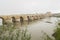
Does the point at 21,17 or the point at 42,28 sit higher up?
the point at 21,17

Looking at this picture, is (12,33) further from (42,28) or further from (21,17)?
(42,28)

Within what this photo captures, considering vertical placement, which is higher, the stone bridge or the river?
the stone bridge

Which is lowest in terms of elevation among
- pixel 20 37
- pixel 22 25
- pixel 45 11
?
pixel 20 37

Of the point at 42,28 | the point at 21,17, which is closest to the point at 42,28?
the point at 42,28

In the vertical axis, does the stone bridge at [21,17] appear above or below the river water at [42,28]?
above

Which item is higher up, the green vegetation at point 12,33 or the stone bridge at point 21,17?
the stone bridge at point 21,17

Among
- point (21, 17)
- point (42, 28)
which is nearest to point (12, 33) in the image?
point (21, 17)

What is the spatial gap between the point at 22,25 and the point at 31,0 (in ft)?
1.19

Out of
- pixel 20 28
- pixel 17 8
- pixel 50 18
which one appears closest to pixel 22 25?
pixel 20 28

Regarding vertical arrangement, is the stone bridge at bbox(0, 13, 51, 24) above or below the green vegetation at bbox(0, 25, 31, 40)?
above

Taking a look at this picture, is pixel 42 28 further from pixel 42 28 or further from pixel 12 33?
pixel 12 33

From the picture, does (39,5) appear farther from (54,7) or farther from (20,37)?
(20,37)

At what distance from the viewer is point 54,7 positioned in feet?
8.23

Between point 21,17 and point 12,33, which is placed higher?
point 21,17
